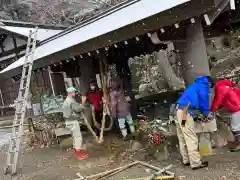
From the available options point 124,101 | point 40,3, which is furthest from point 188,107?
point 40,3

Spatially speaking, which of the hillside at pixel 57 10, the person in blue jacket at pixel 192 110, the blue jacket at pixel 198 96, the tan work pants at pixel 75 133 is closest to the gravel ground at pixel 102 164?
the person in blue jacket at pixel 192 110

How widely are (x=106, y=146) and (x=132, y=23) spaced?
3.87 m

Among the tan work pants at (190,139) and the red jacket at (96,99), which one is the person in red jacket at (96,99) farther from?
the tan work pants at (190,139)

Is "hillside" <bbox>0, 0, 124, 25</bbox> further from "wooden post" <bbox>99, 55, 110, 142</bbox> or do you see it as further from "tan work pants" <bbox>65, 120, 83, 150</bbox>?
"tan work pants" <bbox>65, 120, 83, 150</bbox>

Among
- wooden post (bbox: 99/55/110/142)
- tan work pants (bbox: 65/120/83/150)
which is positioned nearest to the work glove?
tan work pants (bbox: 65/120/83/150)

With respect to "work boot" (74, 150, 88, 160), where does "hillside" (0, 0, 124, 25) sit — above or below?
above

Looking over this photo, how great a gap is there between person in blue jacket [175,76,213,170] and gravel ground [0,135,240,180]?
0.27 metres

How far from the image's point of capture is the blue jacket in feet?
19.0

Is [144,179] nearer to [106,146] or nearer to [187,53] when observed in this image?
[187,53]

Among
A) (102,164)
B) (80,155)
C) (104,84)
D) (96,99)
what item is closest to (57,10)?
(96,99)

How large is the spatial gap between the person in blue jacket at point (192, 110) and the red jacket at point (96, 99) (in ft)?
14.3

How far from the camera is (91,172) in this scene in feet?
22.4

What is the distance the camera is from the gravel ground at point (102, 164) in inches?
224

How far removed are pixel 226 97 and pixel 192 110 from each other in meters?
0.75
